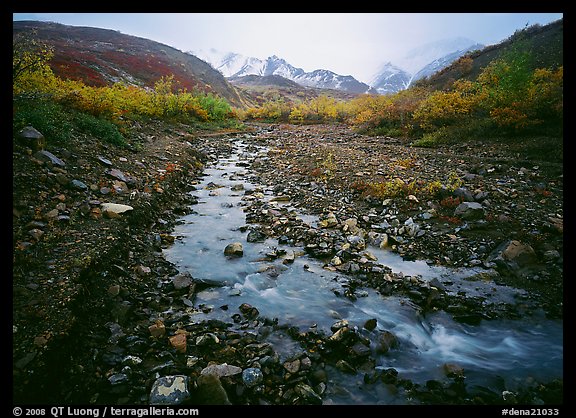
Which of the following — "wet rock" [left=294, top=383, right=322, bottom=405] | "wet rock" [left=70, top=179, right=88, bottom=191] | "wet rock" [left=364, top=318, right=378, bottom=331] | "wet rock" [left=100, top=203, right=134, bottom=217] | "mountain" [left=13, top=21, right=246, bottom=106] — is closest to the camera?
"wet rock" [left=294, top=383, right=322, bottom=405]

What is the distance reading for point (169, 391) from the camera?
3188 mm

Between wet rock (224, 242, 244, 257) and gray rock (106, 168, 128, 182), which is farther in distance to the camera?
gray rock (106, 168, 128, 182)

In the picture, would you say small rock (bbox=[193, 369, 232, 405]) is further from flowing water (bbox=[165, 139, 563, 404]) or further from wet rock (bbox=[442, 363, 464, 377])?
wet rock (bbox=[442, 363, 464, 377])

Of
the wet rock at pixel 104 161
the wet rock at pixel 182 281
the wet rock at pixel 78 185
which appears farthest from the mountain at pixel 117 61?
the wet rock at pixel 182 281

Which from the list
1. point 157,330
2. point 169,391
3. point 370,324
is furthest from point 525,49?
point 169,391

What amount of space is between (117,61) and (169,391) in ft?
206

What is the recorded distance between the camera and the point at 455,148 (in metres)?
15.2

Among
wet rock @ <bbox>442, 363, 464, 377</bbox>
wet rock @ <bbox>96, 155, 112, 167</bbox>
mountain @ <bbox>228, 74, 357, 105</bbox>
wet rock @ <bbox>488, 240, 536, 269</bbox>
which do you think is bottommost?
wet rock @ <bbox>442, 363, 464, 377</bbox>

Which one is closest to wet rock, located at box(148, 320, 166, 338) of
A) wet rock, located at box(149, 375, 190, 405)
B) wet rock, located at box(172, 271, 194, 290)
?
wet rock, located at box(149, 375, 190, 405)

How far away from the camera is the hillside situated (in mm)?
25609

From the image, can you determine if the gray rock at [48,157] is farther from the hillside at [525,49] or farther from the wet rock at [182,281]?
the hillside at [525,49]

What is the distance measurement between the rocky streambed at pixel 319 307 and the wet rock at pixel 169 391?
1 centimetres

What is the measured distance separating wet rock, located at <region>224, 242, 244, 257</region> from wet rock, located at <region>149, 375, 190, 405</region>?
3562 mm

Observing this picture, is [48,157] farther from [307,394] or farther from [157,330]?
[307,394]
